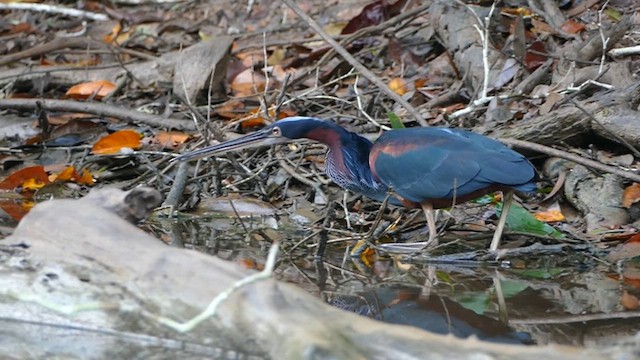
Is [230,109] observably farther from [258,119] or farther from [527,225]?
[527,225]

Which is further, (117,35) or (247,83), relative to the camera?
(117,35)

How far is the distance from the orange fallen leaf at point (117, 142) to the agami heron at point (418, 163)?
1.88 metres

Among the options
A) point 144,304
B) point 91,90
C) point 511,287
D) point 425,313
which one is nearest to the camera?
point 144,304

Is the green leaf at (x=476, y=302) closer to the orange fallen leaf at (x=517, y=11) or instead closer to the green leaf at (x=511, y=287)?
the green leaf at (x=511, y=287)

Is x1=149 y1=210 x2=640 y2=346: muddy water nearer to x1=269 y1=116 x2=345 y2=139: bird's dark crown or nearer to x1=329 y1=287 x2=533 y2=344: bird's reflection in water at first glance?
x1=329 y1=287 x2=533 y2=344: bird's reflection in water

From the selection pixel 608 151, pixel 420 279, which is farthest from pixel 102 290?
pixel 608 151

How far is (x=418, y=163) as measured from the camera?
567 centimetres

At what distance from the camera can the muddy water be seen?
4367 mm

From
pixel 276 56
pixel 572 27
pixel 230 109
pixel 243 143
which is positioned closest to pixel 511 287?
pixel 243 143

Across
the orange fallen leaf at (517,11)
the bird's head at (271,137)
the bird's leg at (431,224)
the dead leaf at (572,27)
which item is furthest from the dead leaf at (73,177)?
the dead leaf at (572,27)

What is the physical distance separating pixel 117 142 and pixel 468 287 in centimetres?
348

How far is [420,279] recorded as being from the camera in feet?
17.3

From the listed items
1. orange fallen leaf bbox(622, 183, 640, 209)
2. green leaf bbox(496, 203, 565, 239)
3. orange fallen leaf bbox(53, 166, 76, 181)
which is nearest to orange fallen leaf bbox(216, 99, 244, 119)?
orange fallen leaf bbox(53, 166, 76, 181)

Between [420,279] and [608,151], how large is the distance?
210 cm
